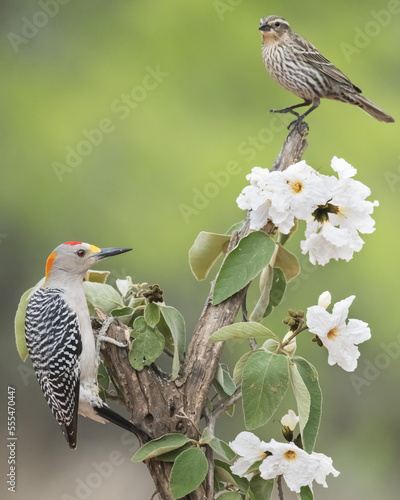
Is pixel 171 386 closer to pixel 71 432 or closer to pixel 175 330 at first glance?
pixel 175 330

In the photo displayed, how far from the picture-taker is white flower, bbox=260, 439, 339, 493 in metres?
0.87

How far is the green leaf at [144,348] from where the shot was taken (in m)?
0.95

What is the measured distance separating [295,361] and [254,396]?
9cm

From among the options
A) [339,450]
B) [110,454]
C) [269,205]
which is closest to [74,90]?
[110,454]

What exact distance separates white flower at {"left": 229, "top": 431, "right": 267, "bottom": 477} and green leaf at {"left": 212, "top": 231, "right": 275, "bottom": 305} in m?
0.19

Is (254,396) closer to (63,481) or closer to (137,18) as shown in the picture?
(63,481)

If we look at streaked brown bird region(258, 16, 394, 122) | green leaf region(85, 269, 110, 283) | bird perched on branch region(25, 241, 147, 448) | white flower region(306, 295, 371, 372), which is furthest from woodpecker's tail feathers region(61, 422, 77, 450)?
streaked brown bird region(258, 16, 394, 122)

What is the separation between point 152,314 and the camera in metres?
0.97

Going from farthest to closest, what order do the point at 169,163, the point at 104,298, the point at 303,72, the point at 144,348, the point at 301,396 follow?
1. the point at 169,163
2. the point at 303,72
3. the point at 104,298
4. the point at 144,348
5. the point at 301,396

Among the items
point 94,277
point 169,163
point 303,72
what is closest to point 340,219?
point 94,277

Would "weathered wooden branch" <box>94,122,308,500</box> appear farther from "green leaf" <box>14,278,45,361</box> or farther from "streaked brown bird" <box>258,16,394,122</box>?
"streaked brown bird" <box>258,16,394,122</box>

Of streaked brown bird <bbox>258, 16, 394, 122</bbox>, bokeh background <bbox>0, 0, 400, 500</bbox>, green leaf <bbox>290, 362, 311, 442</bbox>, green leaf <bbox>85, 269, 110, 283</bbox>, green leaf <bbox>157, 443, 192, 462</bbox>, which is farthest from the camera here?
bokeh background <bbox>0, 0, 400, 500</bbox>

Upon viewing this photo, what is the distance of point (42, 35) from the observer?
2793 millimetres

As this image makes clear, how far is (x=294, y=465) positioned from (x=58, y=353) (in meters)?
0.44
